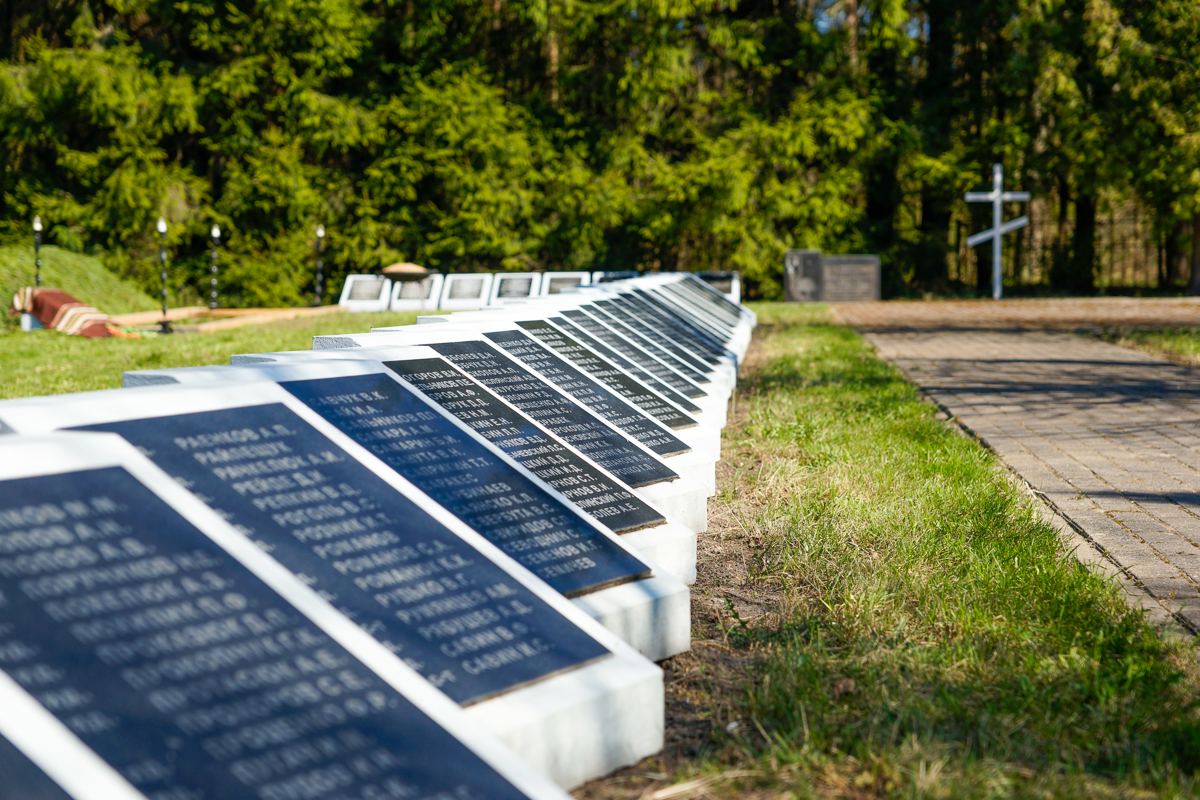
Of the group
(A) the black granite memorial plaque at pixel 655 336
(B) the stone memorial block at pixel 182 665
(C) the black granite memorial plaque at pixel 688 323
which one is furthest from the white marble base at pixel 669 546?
(C) the black granite memorial plaque at pixel 688 323

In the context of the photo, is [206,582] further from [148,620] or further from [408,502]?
[408,502]

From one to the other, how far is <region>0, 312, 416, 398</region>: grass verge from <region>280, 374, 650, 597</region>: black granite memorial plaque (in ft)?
20.0

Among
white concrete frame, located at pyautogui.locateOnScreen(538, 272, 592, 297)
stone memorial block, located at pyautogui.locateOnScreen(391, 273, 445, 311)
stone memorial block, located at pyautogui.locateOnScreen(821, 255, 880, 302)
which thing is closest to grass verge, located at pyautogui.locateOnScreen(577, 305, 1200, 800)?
white concrete frame, located at pyautogui.locateOnScreen(538, 272, 592, 297)

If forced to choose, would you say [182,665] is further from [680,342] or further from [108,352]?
[108,352]

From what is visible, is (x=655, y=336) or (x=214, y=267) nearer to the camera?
(x=655, y=336)

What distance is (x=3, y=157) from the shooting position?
79.0 feet

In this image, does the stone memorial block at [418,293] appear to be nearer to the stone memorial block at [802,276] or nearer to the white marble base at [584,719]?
the stone memorial block at [802,276]

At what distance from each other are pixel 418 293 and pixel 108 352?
11.0 metres

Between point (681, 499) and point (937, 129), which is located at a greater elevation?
point (937, 129)

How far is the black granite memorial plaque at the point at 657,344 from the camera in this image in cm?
687

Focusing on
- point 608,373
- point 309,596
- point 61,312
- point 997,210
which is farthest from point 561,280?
point 309,596

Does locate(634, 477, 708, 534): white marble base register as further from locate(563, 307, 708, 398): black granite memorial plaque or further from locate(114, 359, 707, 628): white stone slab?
locate(563, 307, 708, 398): black granite memorial plaque

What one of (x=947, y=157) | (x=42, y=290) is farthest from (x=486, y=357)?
(x=947, y=157)

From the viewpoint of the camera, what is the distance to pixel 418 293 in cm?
2244
